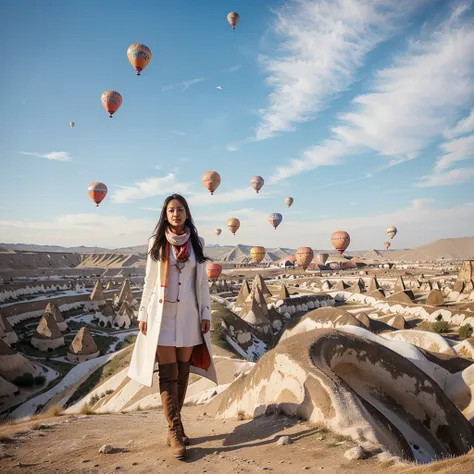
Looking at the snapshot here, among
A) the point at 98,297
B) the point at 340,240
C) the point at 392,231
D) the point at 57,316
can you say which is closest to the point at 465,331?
the point at 340,240

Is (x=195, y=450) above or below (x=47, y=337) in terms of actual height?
above

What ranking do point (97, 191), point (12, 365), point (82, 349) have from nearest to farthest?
1. point (12, 365)
2. point (82, 349)
3. point (97, 191)

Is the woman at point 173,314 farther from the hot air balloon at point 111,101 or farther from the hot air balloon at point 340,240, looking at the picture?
the hot air balloon at point 340,240

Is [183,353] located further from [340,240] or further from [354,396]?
[340,240]

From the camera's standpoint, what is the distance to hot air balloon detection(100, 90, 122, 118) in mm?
28859

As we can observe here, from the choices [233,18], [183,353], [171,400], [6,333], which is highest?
[233,18]

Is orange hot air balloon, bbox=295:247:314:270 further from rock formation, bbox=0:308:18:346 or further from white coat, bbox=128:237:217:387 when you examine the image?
white coat, bbox=128:237:217:387

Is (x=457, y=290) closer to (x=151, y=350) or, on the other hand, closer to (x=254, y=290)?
(x=254, y=290)

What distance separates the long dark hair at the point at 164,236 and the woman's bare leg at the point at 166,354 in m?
0.97

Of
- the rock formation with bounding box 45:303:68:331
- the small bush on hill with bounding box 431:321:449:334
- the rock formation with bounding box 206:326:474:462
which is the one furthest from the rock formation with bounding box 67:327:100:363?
the small bush on hill with bounding box 431:321:449:334

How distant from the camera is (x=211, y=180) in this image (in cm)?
3369

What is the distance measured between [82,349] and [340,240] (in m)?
31.1

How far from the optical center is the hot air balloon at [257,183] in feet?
151

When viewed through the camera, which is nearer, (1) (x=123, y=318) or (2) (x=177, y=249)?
(2) (x=177, y=249)
